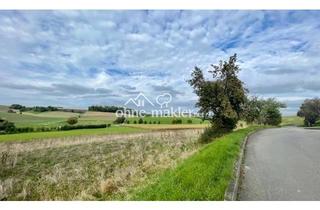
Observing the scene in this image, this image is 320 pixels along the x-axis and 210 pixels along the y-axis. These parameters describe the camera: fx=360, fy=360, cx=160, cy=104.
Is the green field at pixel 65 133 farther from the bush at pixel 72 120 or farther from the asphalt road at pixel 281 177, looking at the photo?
the asphalt road at pixel 281 177

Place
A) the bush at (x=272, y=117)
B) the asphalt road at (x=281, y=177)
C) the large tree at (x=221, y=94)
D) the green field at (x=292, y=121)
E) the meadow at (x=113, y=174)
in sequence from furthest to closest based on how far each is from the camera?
→ 1. the green field at (x=292, y=121)
2. the bush at (x=272, y=117)
3. the large tree at (x=221, y=94)
4. the meadow at (x=113, y=174)
5. the asphalt road at (x=281, y=177)

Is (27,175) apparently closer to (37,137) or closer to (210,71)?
(37,137)

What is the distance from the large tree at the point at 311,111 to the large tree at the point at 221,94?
51.5m

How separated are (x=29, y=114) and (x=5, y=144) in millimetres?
9261

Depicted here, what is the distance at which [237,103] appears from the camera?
31.3 metres

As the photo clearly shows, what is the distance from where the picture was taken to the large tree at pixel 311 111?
250 ft

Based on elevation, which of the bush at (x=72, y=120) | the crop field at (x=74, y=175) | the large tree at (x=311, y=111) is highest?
the large tree at (x=311, y=111)

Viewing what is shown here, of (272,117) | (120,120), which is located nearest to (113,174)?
(120,120)

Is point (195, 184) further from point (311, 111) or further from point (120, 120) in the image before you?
point (311, 111)

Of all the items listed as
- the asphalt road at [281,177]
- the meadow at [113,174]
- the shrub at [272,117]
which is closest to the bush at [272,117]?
the shrub at [272,117]

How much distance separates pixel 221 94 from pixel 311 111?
5355cm

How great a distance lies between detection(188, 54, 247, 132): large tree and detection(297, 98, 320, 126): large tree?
51.5 m

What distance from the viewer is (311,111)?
7650 centimetres

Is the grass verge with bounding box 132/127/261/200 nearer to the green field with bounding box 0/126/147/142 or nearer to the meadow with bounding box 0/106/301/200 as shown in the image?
the meadow with bounding box 0/106/301/200
